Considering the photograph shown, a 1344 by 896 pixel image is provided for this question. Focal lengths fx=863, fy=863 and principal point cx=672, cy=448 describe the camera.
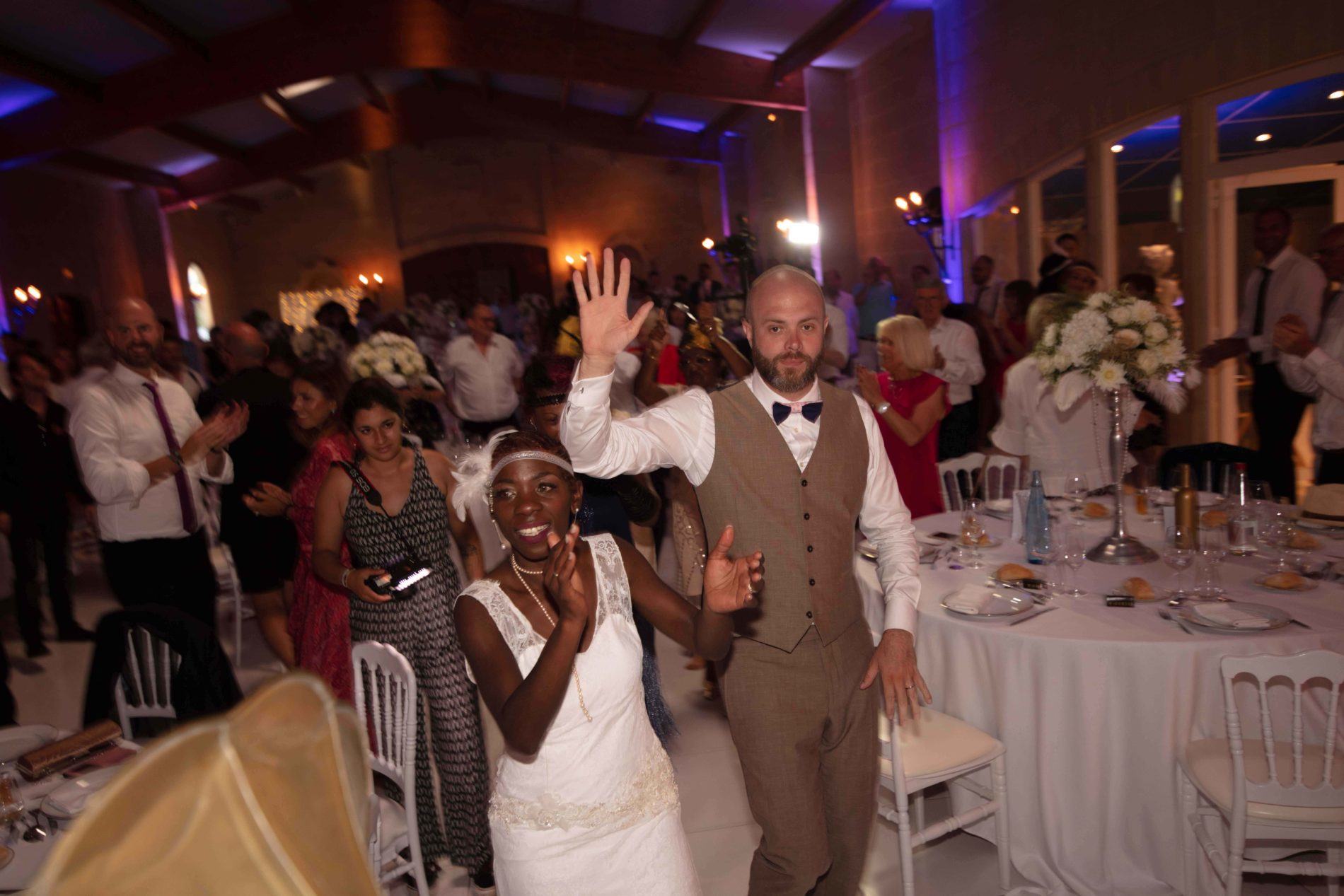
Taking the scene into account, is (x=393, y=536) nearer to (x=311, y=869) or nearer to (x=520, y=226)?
(x=311, y=869)

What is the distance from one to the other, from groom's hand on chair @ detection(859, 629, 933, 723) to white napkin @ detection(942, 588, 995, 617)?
561 mm

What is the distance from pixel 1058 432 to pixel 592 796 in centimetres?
289

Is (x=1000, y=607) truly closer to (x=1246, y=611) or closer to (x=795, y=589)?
(x=1246, y=611)

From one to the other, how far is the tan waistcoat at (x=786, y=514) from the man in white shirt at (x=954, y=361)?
355 cm

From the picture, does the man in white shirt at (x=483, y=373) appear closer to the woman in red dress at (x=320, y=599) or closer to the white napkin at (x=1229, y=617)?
the woman in red dress at (x=320, y=599)

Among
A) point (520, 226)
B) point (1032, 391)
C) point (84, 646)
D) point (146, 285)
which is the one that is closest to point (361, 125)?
point (520, 226)

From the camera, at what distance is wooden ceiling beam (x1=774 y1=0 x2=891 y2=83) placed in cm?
989

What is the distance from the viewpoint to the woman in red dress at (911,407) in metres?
3.66

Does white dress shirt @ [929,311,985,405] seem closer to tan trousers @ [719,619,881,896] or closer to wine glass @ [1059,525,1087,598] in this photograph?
wine glass @ [1059,525,1087,598]

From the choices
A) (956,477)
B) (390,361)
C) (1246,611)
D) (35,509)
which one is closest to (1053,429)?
(956,477)

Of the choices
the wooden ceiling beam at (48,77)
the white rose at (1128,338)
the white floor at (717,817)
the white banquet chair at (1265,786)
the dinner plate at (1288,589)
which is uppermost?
the wooden ceiling beam at (48,77)

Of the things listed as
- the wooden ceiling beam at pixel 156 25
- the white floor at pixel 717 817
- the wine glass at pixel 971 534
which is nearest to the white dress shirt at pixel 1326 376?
the wine glass at pixel 971 534

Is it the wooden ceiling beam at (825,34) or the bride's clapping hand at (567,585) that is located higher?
the wooden ceiling beam at (825,34)

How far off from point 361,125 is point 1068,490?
16535mm
